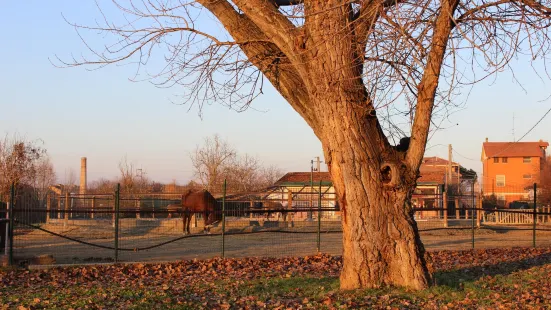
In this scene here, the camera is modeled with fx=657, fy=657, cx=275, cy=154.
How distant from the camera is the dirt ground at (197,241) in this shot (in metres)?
17.3

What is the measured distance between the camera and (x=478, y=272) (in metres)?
12.0

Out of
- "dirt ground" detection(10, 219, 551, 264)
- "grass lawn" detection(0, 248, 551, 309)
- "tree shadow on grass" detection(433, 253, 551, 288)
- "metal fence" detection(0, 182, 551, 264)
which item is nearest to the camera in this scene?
"grass lawn" detection(0, 248, 551, 309)

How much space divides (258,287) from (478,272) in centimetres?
437

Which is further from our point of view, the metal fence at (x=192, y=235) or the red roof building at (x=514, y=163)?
the red roof building at (x=514, y=163)

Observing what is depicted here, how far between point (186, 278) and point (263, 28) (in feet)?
15.8

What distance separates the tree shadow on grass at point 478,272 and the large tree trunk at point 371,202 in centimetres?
73

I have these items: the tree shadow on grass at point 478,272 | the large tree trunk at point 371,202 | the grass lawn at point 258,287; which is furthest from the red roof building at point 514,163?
the large tree trunk at point 371,202

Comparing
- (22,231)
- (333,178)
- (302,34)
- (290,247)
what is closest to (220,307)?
(333,178)

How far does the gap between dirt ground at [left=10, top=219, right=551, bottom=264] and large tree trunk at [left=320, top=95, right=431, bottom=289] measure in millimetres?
6022

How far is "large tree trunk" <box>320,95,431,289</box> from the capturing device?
9438 mm

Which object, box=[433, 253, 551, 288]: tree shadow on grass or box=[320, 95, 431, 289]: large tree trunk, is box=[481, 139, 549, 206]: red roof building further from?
box=[320, 95, 431, 289]: large tree trunk

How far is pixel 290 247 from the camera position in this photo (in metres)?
20.0

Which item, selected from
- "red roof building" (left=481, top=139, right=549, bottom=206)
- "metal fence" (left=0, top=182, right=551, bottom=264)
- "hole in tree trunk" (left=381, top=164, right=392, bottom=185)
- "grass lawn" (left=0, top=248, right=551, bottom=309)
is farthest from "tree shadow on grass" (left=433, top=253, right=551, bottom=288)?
"red roof building" (left=481, top=139, right=549, bottom=206)

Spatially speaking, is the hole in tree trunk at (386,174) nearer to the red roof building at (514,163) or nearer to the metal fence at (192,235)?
the metal fence at (192,235)
